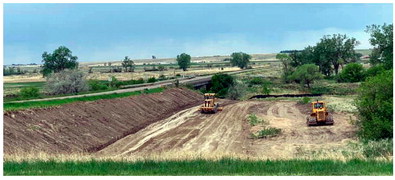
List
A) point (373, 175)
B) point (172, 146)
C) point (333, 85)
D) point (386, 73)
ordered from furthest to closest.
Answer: point (333, 85)
point (172, 146)
point (386, 73)
point (373, 175)

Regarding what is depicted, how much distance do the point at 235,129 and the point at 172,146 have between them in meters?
8.31

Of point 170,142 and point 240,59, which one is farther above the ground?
point 240,59

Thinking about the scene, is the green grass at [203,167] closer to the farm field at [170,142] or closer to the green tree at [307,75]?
the farm field at [170,142]

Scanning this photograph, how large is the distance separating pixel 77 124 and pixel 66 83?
26.3 metres

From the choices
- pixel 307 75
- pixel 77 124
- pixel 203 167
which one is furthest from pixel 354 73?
pixel 203 167

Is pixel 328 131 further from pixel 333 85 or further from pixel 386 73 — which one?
pixel 333 85

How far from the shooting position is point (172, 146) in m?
30.1

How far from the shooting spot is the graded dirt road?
2824 centimetres

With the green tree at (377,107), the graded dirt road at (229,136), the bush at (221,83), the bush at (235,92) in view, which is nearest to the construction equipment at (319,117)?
the graded dirt road at (229,136)

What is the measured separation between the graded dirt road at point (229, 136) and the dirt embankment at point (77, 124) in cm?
161

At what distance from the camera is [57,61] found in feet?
295

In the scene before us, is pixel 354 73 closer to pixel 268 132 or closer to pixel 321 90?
pixel 321 90

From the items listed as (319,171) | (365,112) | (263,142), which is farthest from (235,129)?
(319,171)

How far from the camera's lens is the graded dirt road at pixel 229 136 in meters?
28.2
